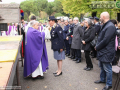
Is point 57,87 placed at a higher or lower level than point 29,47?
lower

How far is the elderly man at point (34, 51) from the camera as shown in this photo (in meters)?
4.16

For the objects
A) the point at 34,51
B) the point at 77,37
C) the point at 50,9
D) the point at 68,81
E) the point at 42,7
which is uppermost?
the point at 42,7

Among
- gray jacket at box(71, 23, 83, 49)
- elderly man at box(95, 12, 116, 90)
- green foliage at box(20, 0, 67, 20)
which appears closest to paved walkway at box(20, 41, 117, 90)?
elderly man at box(95, 12, 116, 90)

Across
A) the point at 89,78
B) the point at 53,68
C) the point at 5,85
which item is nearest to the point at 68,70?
the point at 53,68

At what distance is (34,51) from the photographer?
4.22 metres

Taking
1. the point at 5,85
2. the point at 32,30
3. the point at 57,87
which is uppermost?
the point at 32,30

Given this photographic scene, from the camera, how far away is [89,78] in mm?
4438

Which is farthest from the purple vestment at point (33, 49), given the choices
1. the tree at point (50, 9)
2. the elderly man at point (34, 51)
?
A: the tree at point (50, 9)

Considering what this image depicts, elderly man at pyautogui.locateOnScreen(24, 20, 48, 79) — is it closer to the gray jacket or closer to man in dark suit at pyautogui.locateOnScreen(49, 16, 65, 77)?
man in dark suit at pyautogui.locateOnScreen(49, 16, 65, 77)

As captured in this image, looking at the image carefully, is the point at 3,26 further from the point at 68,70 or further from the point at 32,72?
the point at 68,70

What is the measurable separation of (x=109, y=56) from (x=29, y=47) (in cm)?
234

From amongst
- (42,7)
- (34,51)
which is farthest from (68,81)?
(42,7)

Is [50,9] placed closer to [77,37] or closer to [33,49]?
[77,37]

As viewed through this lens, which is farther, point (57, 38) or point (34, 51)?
point (57, 38)
